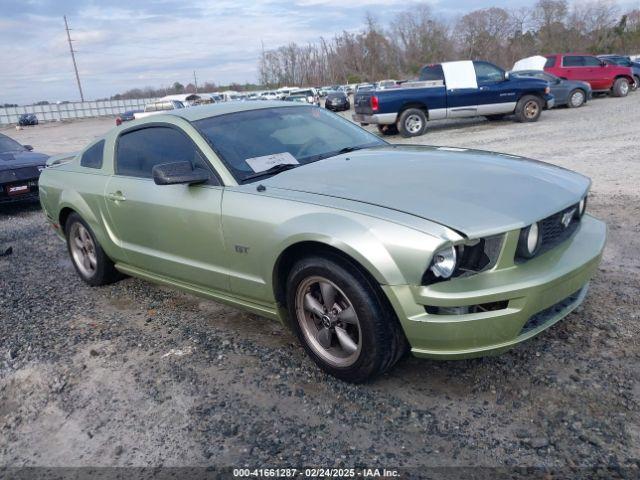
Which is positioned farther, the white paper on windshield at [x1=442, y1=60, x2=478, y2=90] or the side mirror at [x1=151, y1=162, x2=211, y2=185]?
the white paper on windshield at [x1=442, y1=60, x2=478, y2=90]

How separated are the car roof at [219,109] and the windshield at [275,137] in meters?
0.07

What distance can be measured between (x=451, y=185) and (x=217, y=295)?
5.61 feet

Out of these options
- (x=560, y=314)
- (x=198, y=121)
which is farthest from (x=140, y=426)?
(x=560, y=314)

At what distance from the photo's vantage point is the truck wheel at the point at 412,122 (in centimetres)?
1473

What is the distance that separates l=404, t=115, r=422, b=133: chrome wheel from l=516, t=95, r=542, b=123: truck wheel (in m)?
3.12

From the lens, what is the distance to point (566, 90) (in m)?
19.3

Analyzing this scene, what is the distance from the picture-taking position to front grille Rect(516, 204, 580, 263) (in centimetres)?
281

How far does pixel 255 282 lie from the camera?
3.31 metres

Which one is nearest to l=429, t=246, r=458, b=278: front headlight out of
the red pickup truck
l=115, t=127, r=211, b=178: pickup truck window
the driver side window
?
the driver side window

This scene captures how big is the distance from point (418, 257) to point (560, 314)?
37.3 inches

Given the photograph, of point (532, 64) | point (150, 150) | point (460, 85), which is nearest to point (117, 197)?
point (150, 150)

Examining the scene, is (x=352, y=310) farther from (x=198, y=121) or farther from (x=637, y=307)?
(x=637, y=307)

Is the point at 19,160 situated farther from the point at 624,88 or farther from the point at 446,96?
the point at 624,88

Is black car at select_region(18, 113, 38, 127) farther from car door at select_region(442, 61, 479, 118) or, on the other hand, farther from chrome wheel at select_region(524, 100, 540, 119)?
chrome wheel at select_region(524, 100, 540, 119)
